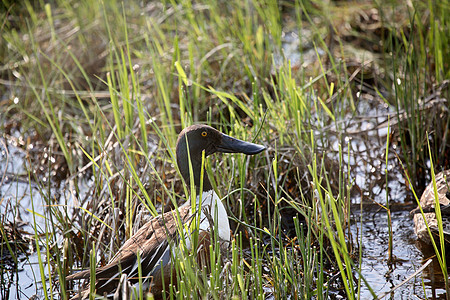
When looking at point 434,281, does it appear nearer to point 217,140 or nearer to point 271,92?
point 217,140

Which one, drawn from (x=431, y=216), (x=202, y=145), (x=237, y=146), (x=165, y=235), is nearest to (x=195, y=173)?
(x=202, y=145)

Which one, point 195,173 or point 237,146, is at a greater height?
point 237,146

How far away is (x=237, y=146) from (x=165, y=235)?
0.61m

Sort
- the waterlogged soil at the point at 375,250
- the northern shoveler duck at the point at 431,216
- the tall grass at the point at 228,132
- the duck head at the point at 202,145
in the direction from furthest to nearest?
the northern shoveler duck at the point at 431,216 < the duck head at the point at 202,145 < the waterlogged soil at the point at 375,250 < the tall grass at the point at 228,132

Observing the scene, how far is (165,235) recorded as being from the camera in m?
2.52

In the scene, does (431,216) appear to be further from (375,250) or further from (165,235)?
(165,235)

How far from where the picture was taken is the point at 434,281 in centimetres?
269

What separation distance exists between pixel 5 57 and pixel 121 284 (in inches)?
151

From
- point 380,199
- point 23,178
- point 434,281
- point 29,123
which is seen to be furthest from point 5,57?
point 434,281

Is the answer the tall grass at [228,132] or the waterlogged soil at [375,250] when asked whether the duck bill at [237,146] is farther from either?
the waterlogged soil at [375,250]

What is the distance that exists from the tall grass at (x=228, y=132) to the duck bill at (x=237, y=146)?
0.39 ft

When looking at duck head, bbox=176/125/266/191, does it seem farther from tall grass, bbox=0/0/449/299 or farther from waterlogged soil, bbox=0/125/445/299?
waterlogged soil, bbox=0/125/445/299

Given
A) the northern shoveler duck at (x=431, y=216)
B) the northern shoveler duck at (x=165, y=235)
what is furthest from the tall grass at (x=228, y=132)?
the northern shoveler duck at (x=431, y=216)

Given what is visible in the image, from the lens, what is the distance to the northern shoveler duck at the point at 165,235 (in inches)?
92.4
